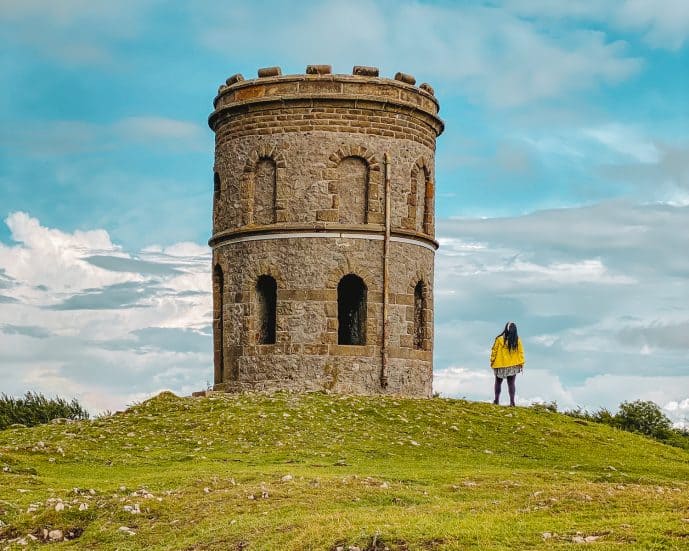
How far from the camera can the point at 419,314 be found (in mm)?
32875

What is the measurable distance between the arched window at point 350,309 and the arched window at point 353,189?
1749mm

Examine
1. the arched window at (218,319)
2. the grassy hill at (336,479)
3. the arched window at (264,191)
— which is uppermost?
the arched window at (264,191)

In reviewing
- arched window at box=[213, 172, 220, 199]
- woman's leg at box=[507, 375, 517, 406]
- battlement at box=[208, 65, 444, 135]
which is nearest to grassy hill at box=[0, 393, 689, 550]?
woman's leg at box=[507, 375, 517, 406]

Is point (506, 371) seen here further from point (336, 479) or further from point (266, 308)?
point (336, 479)

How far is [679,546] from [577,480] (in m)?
8.48

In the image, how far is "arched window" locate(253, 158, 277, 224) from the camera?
31562mm

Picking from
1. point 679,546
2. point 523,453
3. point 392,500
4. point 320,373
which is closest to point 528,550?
point 679,546

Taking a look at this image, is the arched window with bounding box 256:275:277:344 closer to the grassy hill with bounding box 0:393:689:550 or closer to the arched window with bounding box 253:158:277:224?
the arched window with bounding box 253:158:277:224

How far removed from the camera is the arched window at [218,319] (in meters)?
33.0

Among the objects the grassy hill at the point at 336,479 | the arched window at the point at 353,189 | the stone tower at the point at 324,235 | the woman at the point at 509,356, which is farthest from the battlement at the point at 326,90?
the grassy hill at the point at 336,479

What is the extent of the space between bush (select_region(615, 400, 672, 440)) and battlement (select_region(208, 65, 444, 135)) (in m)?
12.1

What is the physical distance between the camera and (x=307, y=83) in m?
31.2

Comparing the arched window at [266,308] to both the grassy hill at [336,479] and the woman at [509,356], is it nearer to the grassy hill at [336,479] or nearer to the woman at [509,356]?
the grassy hill at [336,479]

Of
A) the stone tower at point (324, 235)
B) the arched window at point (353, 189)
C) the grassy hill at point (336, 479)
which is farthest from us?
the arched window at point (353, 189)
